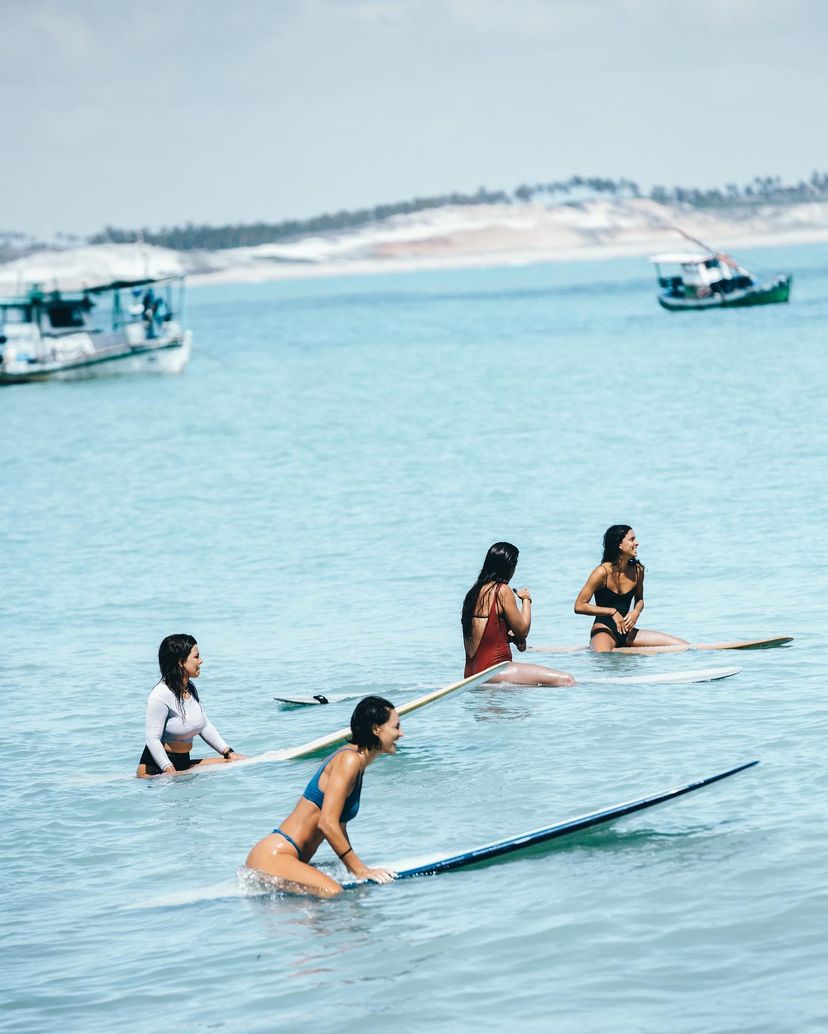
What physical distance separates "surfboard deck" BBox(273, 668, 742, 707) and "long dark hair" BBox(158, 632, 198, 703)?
2677mm

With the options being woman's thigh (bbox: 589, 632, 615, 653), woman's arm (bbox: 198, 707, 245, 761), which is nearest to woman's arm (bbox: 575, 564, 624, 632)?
woman's thigh (bbox: 589, 632, 615, 653)

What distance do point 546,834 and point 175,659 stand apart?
3.01 meters

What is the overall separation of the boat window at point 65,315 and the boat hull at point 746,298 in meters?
37.9

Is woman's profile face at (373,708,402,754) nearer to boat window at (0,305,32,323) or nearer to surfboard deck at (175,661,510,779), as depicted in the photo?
surfboard deck at (175,661,510,779)

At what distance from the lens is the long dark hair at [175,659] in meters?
10.8

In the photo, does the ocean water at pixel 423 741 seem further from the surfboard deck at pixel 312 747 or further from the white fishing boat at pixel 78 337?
the white fishing boat at pixel 78 337

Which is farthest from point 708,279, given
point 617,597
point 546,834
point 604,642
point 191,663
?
point 546,834

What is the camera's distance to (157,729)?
37.0ft

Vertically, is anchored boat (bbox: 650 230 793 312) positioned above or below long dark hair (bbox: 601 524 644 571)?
above

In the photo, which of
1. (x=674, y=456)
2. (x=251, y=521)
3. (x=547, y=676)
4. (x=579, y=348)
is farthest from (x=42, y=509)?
(x=579, y=348)

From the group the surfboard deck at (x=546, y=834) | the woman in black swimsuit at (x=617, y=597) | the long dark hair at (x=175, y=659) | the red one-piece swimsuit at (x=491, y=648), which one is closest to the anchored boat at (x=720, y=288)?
the woman in black swimsuit at (x=617, y=597)

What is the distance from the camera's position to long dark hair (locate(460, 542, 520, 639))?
1300cm

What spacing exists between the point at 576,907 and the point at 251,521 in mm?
18615

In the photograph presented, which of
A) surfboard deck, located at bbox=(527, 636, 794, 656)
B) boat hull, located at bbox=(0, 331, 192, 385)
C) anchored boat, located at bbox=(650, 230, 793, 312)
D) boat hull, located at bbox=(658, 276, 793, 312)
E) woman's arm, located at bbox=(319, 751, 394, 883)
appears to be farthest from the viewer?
Result: anchored boat, located at bbox=(650, 230, 793, 312)
